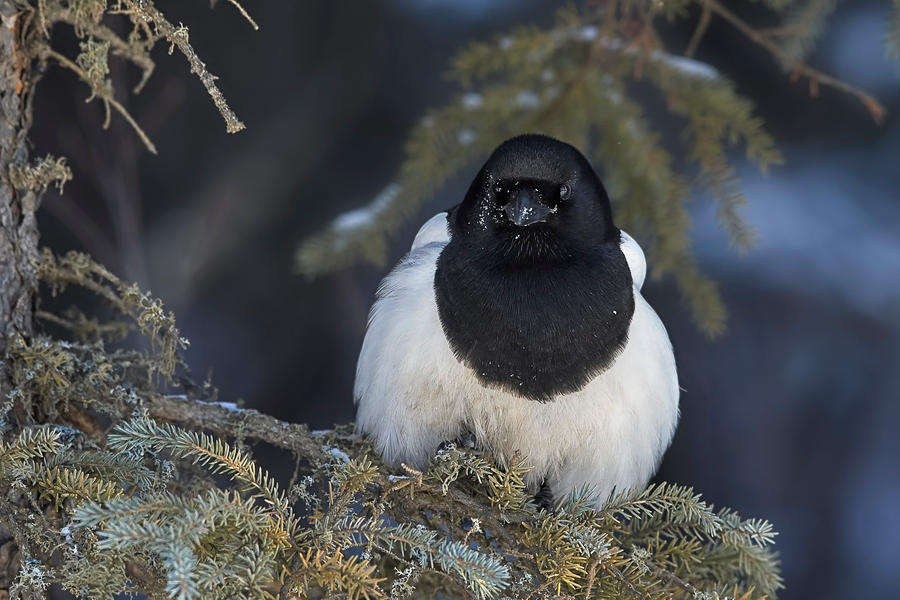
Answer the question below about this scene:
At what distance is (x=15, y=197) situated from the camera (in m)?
1.86

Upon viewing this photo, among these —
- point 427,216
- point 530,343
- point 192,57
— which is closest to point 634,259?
point 530,343

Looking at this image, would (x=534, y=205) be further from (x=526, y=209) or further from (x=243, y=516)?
(x=243, y=516)

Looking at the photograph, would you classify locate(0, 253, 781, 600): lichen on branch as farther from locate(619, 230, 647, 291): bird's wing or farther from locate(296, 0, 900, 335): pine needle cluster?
locate(296, 0, 900, 335): pine needle cluster

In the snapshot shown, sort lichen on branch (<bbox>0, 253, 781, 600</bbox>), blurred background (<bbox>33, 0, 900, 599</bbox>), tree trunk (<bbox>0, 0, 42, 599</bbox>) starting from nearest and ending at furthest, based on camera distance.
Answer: lichen on branch (<bbox>0, 253, 781, 600</bbox>)
tree trunk (<bbox>0, 0, 42, 599</bbox>)
blurred background (<bbox>33, 0, 900, 599</bbox>)

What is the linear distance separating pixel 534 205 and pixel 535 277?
0.16m

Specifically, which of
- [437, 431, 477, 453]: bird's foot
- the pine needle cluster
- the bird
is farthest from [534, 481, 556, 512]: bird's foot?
the pine needle cluster

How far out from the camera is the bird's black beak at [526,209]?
2035 mm

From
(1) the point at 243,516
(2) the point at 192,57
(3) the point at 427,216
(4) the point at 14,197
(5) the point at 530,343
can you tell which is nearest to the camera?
(1) the point at 243,516

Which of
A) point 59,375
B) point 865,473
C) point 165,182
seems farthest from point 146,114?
point 865,473

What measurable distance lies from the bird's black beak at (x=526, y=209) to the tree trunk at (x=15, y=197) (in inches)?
38.0

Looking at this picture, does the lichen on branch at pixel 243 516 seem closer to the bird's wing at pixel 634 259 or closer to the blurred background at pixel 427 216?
the bird's wing at pixel 634 259

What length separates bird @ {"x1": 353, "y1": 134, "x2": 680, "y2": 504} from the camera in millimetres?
1989

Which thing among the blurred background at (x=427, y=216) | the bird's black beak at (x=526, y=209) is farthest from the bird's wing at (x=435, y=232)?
the blurred background at (x=427, y=216)

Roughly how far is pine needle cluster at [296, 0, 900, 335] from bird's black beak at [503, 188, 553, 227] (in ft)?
2.12
